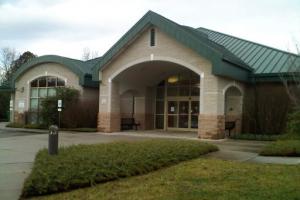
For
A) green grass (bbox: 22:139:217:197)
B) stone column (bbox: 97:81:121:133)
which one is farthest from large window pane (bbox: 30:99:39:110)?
green grass (bbox: 22:139:217:197)

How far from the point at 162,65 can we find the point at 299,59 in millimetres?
8122

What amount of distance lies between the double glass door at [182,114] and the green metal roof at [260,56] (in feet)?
14.4

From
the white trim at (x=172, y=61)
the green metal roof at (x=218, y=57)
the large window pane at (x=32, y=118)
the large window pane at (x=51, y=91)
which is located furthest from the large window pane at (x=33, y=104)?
the white trim at (x=172, y=61)

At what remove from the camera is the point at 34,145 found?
17.5m

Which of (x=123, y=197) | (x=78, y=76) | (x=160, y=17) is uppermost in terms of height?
(x=160, y=17)

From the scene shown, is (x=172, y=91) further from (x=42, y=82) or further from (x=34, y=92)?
(x=34, y=92)

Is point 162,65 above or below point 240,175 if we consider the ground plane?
above

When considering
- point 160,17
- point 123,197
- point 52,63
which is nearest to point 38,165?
point 123,197

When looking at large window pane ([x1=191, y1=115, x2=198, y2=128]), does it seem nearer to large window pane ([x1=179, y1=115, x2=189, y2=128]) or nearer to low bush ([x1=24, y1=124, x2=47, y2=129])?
large window pane ([x1=179, y1=115, x2=189, y2=128])

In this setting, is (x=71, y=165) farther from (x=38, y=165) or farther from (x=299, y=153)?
(x=299, y=153)

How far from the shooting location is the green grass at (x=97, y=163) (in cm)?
869

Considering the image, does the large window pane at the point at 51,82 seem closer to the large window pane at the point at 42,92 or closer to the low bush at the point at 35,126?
the large window pane at the point at 42,92

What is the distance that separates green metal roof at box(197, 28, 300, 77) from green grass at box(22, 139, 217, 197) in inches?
427

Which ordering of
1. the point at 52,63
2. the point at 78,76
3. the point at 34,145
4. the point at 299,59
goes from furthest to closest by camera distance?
the point at 52,63
the point at 78,76
the point at 299,59
the point at 34,145
